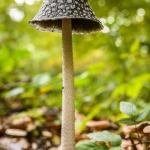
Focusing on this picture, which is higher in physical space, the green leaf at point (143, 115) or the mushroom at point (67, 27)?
the mushroom at point (67, 27)

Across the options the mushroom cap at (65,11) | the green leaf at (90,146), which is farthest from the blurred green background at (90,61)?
the mushroom cap at (65,11)

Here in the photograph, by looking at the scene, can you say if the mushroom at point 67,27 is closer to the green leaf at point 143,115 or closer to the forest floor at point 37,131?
the green leaf at point 143,115

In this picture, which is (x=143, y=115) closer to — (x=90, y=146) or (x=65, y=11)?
(x=90, y=146)

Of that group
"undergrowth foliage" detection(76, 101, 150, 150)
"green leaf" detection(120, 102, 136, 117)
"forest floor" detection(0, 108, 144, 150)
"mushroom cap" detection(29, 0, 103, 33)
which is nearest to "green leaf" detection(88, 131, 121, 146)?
"undergrowth foliage" detection(76, 101, 150, 150)

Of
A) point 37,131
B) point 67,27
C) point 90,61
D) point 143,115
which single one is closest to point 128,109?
point 143,115

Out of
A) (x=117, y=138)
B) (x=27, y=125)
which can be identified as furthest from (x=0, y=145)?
(x=117, y=138)
